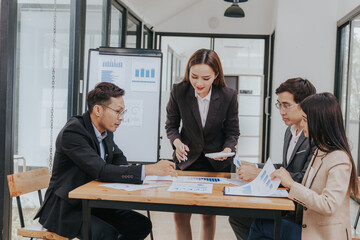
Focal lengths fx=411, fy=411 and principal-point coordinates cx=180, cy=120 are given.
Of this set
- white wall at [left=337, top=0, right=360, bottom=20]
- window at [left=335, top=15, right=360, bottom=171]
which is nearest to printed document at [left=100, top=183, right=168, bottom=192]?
window at [left=335, top=15, right=360, bottom=171]

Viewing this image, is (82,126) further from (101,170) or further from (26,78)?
(26,78)

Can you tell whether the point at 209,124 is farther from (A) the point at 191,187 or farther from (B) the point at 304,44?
(B) the point at 304,44

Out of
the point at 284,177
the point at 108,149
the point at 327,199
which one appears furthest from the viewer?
the point at 108,149

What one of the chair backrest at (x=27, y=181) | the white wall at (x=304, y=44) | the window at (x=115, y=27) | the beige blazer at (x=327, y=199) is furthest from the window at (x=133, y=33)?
the beige blazer at (x=327, y=199)

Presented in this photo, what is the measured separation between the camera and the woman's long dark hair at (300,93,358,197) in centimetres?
176

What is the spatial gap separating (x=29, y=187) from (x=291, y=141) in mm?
1576

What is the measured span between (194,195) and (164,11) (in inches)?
244

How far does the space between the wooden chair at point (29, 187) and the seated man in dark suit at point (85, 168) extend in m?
0.09

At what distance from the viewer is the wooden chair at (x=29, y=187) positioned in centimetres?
215

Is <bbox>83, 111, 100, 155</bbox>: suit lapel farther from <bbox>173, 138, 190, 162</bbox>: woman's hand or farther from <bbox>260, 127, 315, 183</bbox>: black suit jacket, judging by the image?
<bbox>260, 127, 315, 183</bbox>: black suit jacket

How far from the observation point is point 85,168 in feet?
6.75

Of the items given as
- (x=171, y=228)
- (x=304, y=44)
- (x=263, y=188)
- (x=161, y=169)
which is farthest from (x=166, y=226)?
(x=304, y=44)

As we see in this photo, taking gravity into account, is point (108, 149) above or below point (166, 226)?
above

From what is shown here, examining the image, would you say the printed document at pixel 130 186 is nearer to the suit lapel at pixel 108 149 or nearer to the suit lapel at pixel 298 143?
the suit lapel at pixel 108 149
